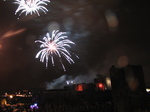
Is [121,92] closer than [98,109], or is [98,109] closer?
[121,92]

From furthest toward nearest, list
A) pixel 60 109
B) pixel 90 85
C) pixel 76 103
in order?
pixel 90 85, pixel 76 103, pixel 60 109

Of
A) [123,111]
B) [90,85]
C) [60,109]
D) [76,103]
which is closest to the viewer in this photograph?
[123,111]

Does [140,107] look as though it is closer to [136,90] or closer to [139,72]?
[136,90]

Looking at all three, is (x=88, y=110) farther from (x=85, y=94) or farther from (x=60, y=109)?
(x=85, y=94)

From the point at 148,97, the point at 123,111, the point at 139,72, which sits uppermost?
the point at 139,72

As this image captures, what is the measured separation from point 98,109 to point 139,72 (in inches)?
317

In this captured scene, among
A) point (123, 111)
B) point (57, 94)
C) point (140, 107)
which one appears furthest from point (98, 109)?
point (57, 94)

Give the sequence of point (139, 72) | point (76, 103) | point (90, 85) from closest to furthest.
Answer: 1. point (139, 72)
2. point (76, 103)
3. point (90, 85)

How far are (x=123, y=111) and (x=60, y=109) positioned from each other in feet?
25.2

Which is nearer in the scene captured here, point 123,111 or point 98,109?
point 123,111

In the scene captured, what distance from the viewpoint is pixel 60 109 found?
19.9 m

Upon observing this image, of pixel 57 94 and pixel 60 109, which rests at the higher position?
pixel 57 94

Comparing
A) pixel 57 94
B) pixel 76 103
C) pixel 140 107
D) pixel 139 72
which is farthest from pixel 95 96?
pixel 140 107

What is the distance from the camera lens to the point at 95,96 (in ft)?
94.5
